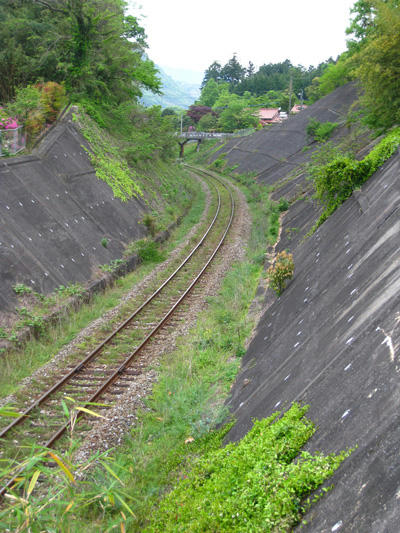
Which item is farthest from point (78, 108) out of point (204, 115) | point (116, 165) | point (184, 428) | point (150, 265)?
point (204, 115)

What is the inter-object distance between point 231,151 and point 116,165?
36.2 m

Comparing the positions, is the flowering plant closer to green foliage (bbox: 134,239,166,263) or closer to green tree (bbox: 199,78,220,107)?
green foliage (bbox: 134,239,166,263)

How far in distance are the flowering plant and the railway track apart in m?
9.77

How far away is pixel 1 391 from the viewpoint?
371 inches

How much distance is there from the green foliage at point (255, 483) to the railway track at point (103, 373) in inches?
64.3

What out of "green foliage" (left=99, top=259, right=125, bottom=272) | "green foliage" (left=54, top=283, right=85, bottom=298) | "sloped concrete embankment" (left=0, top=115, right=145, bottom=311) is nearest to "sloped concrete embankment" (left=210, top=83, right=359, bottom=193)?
"sloped concrete embankment" (left=0, top=115, right=145, bottom=311)

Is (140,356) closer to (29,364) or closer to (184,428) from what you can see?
(29,364)

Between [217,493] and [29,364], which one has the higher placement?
[29,364]

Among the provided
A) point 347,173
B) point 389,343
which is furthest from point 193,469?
point 347,173

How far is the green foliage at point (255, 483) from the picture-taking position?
389cm

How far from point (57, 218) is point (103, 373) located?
896cm

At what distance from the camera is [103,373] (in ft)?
34.1

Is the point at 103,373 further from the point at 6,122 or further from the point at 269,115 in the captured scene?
the point at 269,115

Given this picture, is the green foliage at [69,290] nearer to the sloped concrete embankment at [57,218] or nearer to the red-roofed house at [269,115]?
the sloped concrete embankment at [57,218]
